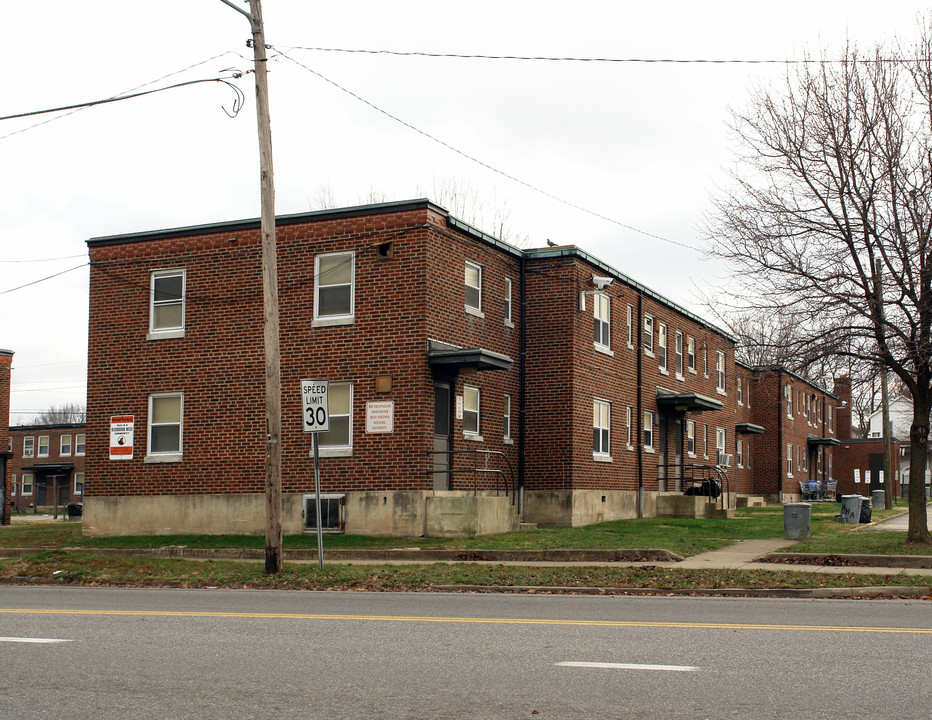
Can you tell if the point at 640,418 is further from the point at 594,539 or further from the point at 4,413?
the point at 4,413

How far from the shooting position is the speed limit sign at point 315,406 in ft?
55.8

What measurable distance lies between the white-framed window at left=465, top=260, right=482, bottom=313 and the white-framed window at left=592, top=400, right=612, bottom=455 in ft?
17.1

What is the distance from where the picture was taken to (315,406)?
56.0 ft

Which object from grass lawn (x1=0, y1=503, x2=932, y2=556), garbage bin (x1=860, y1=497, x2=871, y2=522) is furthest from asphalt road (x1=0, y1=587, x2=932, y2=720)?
garbage bin (x1=860, y1=497, x2=871, y2=522)

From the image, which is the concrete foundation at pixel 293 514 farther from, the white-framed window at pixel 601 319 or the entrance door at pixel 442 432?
the white-framed window at pixel 601 319

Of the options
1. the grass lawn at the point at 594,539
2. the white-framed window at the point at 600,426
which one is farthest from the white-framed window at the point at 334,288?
the white-framed window at the point at 600,426

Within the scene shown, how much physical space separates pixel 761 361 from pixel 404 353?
7.65 meters

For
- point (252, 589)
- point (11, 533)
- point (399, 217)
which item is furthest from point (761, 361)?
point (11, 533)

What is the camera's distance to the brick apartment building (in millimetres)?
23797

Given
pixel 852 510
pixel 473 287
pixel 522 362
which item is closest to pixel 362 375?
pixel 473 287

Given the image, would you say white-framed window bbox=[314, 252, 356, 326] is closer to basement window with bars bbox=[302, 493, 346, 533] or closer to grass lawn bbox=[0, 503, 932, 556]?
basement window with bars bbox=[302, 493, 346, 533]

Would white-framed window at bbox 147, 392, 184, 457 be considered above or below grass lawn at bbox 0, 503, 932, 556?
above

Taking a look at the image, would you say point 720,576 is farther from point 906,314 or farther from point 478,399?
point 478,399

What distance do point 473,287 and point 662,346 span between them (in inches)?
444
